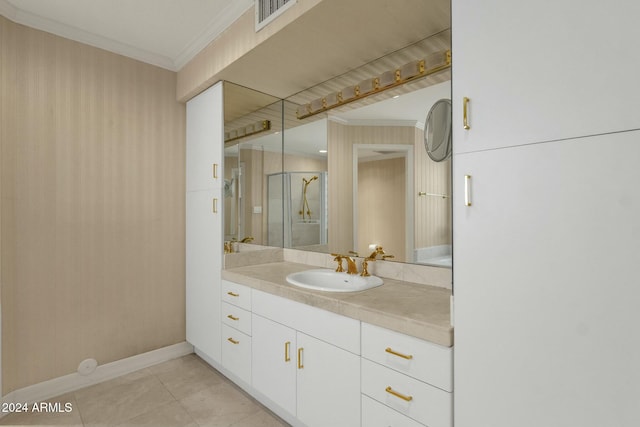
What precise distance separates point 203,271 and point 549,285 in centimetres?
239

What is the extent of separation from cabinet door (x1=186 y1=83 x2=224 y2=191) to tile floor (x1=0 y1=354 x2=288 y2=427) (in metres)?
1.49

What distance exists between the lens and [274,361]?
6.34 feet

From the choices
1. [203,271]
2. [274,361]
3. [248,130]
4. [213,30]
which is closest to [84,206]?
[203,271]

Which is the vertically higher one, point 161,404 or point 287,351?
point 287,351

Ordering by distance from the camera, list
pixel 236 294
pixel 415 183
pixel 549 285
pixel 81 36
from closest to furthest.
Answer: pixel 549 285 < pixel 415 183 < pixel 236 294 < pixel 81 36

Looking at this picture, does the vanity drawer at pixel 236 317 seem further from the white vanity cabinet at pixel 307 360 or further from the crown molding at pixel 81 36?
the crown molding at pixel 81 36

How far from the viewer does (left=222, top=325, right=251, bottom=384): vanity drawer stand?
216cm

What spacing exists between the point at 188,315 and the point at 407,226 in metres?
2.12

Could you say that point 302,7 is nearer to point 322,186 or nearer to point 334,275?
point 322,186

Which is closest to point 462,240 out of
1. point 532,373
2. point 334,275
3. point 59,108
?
point 532,373

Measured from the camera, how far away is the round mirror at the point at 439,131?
173 centimetres

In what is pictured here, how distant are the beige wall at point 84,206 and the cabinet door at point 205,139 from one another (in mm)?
141

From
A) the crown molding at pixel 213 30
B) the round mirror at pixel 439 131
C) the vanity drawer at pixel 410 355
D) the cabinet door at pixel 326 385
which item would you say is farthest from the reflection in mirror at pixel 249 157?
the vanity drawer at pixel 410 355

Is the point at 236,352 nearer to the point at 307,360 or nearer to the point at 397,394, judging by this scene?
the point at 307,360
